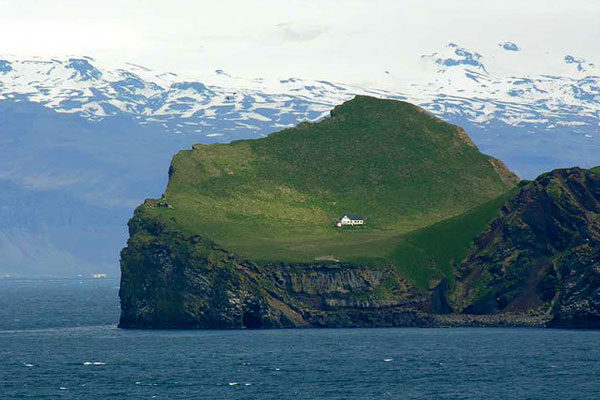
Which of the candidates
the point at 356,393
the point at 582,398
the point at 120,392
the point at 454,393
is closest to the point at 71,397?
the point at 120,392

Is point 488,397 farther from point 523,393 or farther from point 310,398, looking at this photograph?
point 310,398

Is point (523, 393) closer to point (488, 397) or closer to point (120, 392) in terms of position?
point (488, 397)

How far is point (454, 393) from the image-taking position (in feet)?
647

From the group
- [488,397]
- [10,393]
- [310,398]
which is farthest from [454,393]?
[10,393]

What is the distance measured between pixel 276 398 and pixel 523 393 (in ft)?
103

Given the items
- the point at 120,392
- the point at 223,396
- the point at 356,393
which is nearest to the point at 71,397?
the point at 120,392

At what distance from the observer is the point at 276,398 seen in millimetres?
193500

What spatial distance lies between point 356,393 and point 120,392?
99.6 feet

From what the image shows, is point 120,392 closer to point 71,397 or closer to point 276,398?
point 71,397

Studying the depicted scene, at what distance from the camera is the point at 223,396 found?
195500 mm

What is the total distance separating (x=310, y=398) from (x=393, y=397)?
34.4 ft

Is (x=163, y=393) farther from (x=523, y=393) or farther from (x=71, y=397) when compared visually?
(x=523, y=393)

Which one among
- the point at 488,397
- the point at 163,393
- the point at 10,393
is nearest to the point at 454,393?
the point at 488,397

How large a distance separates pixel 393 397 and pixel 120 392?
35.2 m
